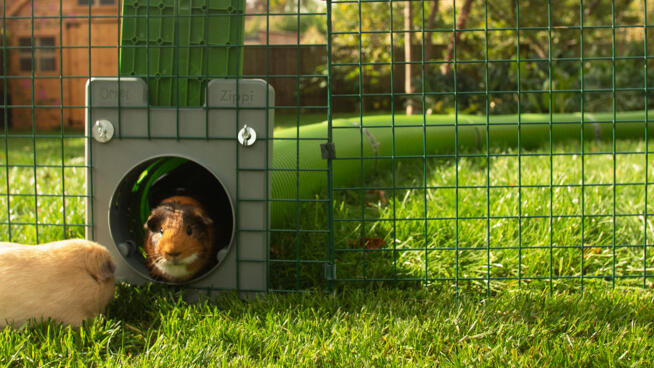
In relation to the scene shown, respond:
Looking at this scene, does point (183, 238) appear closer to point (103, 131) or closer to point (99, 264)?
point (99, 264)

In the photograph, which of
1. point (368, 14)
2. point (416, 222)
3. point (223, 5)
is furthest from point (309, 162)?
point (368, 14)

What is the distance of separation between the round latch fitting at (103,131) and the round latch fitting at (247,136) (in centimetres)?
58

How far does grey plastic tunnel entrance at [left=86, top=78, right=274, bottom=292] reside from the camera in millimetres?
2682

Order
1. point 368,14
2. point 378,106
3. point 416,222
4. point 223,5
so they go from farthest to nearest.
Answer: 1. point 378,106
2. point 368,14
3. point 416,222
4. point 223,5

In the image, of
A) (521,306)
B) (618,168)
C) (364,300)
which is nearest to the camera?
(521,306)

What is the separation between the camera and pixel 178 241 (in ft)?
8.58

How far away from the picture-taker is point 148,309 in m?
2.56

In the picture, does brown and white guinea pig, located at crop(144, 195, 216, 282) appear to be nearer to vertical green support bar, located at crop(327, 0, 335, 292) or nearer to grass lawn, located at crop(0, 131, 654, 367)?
grass lawn, located at crop(0, 131, 654, 367)

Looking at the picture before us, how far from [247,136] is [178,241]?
0.52 m

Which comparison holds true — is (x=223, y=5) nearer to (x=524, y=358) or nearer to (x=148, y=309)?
(x=148, y=309)

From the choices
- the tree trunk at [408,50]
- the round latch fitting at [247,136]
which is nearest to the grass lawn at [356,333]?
the round latch fitting at [247,136]

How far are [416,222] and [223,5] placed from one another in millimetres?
1423

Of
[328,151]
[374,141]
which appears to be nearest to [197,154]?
[328,151]

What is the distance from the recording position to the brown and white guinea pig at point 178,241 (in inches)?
103
